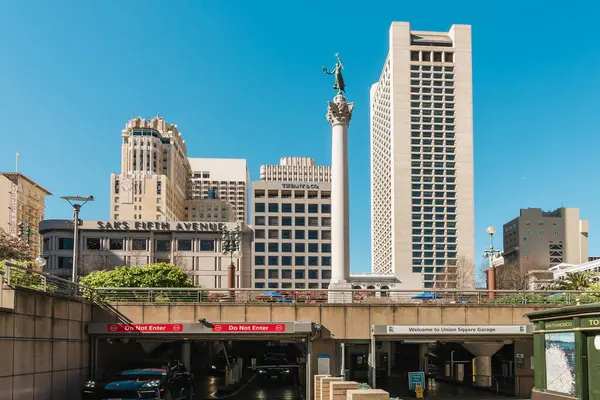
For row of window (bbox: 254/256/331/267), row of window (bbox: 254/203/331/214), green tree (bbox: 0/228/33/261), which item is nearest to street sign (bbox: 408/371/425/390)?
green tree (bbox: 0/228/33/261)

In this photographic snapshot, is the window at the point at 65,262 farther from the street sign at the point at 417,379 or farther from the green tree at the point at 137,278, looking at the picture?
the street sign at the point at 417,379

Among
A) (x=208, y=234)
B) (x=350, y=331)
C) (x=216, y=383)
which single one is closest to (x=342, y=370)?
(x=350, y=331)

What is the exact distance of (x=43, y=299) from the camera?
2395cm

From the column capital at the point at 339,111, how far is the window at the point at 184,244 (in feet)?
282

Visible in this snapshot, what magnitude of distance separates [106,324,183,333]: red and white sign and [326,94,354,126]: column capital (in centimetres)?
1840

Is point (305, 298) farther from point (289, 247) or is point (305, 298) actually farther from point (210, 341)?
point (289, 247)

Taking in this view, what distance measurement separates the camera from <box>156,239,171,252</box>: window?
12456 cm

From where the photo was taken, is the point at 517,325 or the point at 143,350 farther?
the point at 143,350

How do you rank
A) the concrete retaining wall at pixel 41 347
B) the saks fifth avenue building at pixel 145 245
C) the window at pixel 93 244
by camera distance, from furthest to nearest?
the window at pixel 93 244 < the saks fifth avenue building at pixel 145 245 < the concrete retaining wall at pixel 41 347

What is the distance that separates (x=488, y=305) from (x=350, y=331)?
6.89 meters

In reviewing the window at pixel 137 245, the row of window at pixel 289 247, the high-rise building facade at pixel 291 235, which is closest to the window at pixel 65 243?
the window at pixel 137 245

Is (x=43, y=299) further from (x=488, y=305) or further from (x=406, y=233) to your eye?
(x=406, y=233)

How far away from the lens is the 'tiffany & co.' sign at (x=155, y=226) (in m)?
123

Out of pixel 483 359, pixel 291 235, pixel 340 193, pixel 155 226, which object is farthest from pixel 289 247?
pixel 483 359
